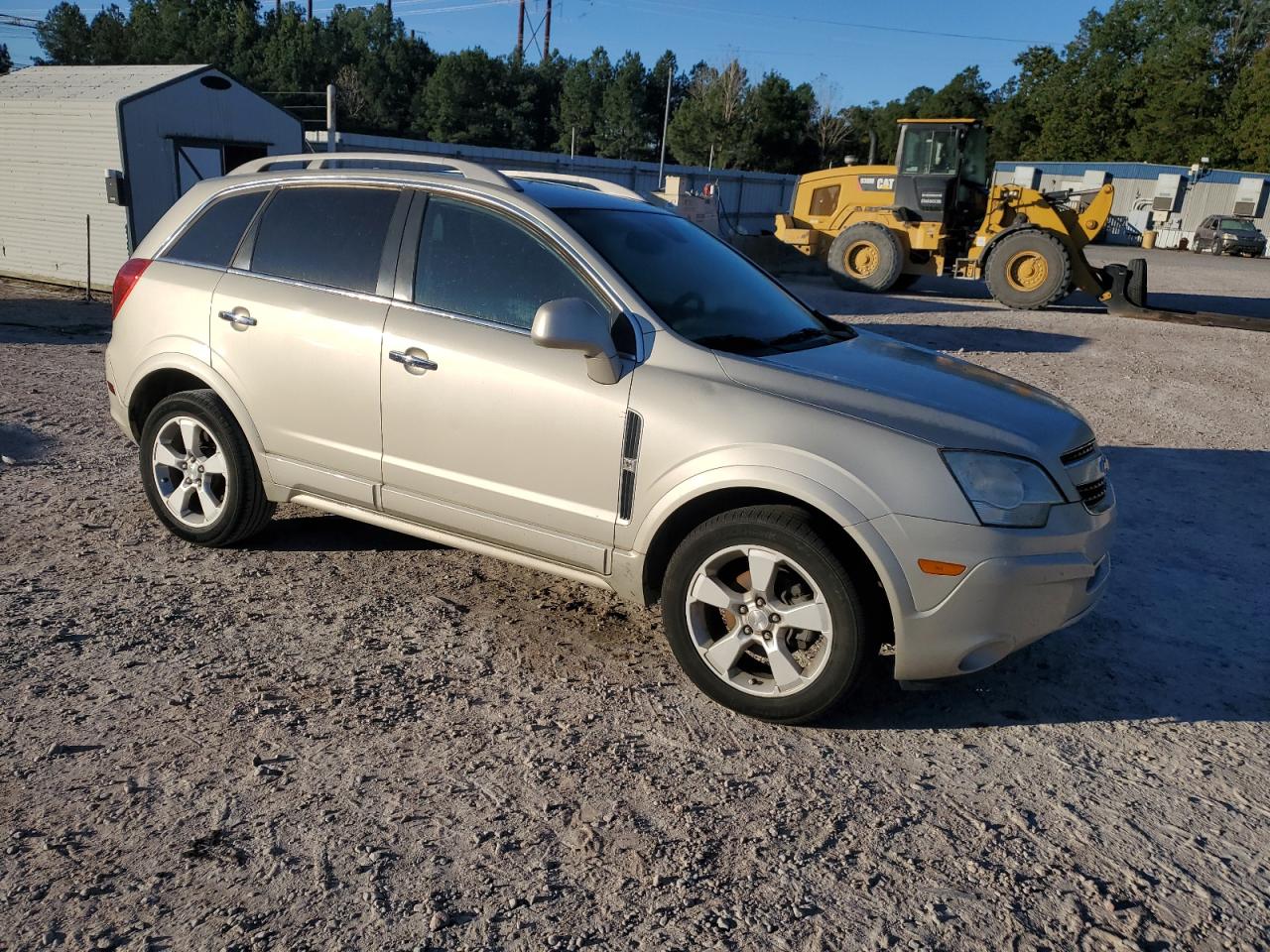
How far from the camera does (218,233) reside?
473 cm

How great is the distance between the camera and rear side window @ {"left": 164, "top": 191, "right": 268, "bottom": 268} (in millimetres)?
4664

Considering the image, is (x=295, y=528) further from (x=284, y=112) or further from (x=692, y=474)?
(x=284, y=112)

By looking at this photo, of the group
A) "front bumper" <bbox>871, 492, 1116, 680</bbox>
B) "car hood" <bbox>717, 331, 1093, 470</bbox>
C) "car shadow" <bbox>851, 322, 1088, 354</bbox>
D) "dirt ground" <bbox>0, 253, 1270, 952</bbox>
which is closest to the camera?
"dirt ground" <bbox>0, 253, 1270, 952</bbox>

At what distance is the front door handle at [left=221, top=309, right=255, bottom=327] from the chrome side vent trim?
1.96 metres

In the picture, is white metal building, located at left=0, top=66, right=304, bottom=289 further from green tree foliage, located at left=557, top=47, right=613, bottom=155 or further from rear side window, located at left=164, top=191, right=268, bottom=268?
green tree foliage, located at left=557, top=47, right=613, bottom=155

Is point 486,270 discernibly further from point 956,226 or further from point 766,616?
point 956,226

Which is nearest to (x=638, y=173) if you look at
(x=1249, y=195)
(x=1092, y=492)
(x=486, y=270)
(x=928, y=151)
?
(x=928, y=151)

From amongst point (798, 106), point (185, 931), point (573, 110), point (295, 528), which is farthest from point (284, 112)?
point (573, 110)

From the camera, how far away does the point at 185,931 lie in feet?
7.81

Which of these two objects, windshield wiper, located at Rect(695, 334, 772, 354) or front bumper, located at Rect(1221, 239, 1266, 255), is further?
front bumper, located at Rect(1221, 239, 1266, 255)

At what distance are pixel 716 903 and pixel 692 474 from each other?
1430 millimetres

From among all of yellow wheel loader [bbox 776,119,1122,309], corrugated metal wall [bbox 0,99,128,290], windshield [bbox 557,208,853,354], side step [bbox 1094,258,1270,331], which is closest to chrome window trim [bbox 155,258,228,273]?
windshield [bbox 557,208,853,354]

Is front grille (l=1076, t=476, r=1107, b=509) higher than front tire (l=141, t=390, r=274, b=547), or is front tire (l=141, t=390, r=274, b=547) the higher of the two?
front grille (l=1076, t=476, r=1107, b=509)

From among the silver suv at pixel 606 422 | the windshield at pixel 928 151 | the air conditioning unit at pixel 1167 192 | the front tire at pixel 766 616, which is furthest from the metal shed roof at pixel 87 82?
the air conditioning unit at pixel 1167 192
